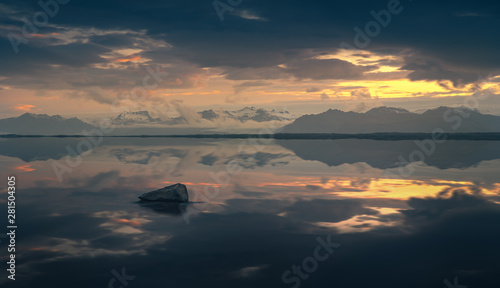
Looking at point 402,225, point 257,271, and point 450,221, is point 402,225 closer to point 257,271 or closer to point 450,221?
point 450,221

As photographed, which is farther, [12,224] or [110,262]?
[12,224]

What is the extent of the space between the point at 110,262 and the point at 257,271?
22.2ft

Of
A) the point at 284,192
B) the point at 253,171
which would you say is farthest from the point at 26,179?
the point at 284,192

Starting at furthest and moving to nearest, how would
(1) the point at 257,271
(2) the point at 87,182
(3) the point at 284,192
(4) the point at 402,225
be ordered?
1. (2) the point at 87,182
2. (3) the point at 284,192
3. (4) the point at 402,225
4. (1) the point at 257,271

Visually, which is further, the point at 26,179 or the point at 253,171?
the point at 253,171

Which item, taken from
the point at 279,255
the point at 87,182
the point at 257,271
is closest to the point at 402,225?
the point at 279,255

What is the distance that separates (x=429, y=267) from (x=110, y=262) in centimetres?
1431

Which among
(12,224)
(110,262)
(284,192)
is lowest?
(110,262)

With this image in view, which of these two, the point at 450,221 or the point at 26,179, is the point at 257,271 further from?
the point at 26,179

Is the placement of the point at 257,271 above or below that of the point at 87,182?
below

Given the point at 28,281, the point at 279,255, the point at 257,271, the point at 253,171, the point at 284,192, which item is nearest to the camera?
the point at 28,281

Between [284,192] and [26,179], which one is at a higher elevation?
[26,179]

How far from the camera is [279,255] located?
59.0 ft

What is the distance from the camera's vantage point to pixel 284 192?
3556cm
